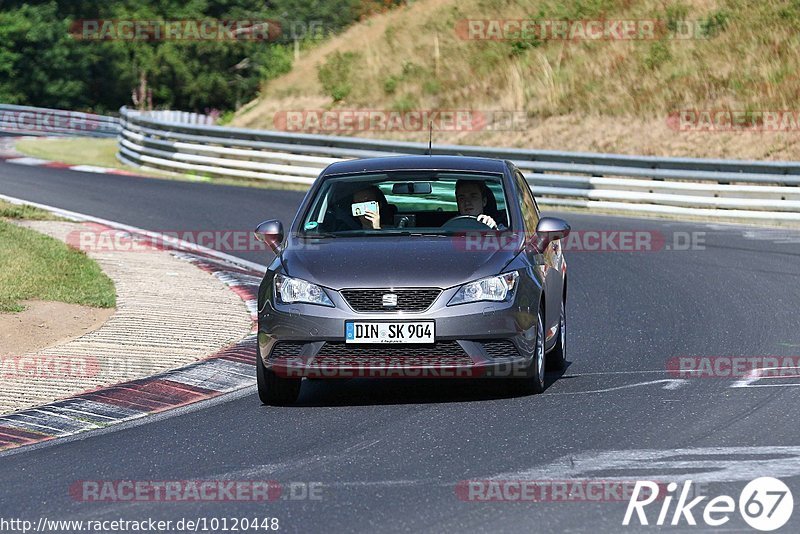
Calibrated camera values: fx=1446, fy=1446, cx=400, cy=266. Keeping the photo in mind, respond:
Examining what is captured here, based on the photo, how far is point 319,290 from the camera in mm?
9078

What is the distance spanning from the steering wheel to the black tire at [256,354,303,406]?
1.55 meters

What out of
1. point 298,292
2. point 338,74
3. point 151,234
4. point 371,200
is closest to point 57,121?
point 338,74

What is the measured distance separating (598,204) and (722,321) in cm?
1119

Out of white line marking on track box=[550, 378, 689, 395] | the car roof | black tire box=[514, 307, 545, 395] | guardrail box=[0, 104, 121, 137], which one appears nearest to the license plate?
black tire box=[514, 307, 545, 395]

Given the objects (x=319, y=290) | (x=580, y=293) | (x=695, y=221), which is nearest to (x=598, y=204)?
(x=695, y=221)

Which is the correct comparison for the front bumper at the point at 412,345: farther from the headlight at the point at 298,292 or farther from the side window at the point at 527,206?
the side window at the point at 527,206

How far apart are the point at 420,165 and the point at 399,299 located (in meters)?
1.88

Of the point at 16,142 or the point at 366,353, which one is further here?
the point at 16,142

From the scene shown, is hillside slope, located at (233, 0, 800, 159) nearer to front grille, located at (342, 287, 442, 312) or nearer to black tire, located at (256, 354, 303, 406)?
black tire, located at (256, 354, 303, 406)

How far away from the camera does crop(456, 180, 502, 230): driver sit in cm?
1030

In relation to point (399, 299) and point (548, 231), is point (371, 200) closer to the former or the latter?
point (548, 231)

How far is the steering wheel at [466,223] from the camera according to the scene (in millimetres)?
10000

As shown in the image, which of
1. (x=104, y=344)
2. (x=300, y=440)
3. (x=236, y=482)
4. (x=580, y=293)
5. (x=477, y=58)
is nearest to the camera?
(x=236, y=482)

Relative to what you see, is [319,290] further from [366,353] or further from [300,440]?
[300,440]
